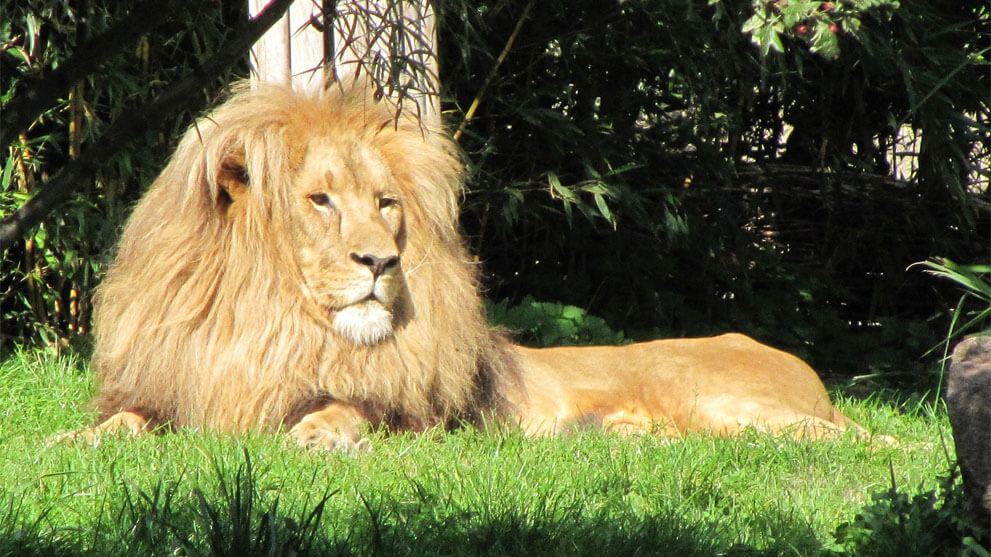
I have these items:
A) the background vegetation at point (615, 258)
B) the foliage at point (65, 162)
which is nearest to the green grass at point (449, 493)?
the background vegetation at point (615, 258)

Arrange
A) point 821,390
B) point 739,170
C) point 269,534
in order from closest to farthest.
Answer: point 269,534
point 821,390
point 739,170

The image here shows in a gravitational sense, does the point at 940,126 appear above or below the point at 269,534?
above

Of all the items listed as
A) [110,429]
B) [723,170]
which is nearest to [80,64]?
[110,429]

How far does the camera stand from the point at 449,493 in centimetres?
277

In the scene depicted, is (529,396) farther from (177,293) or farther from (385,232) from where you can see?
(177,293)

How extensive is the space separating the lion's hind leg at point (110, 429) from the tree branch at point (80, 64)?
2.28m

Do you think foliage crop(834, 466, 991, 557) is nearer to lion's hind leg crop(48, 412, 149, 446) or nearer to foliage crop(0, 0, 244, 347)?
lion's hind leg crop(48, 412, 149, 446)

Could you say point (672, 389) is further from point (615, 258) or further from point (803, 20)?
point (803, 20)

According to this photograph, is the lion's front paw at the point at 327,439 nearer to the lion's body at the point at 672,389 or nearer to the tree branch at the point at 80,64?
the lion's body at the point at 672,389

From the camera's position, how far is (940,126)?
5484mm

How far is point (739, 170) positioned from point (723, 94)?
70cm

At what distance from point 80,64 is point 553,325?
174 inches

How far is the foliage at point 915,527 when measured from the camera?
7.43 feet

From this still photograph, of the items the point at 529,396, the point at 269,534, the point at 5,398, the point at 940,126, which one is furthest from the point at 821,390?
the point at 5,398
